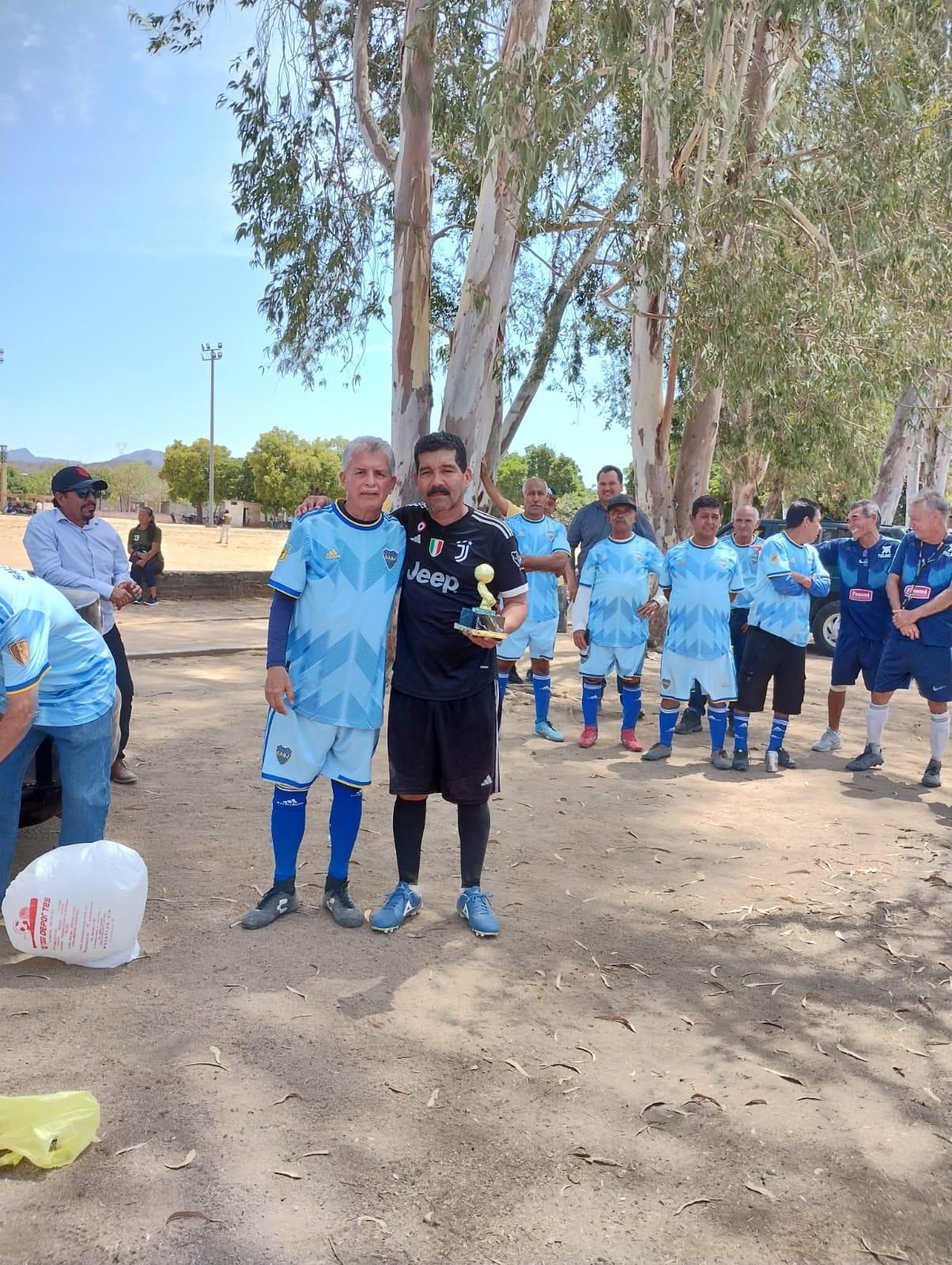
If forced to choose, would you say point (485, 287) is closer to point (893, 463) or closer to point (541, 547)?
point (541, 547)

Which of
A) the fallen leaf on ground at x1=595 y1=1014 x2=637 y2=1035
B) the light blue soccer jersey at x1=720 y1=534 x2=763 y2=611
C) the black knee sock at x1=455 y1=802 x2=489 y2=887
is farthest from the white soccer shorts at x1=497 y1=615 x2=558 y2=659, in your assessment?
the fallen leaf on ground at x1=595 y1=1014 x2=637 y2=1035

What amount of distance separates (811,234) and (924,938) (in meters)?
10.5

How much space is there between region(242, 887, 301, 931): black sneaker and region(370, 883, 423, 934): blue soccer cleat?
0.34 m

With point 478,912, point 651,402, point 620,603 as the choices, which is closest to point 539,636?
point 620,603

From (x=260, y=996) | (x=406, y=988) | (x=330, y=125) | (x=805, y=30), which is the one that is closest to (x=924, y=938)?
(x=406, y=988)

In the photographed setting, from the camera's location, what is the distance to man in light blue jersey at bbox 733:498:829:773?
754cm

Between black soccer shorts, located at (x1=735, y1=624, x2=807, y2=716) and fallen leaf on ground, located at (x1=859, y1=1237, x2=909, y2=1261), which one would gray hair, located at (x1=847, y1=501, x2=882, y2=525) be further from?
fallen leaf on ground, located at (x1=859, y1=1237, x2=909, y2=1261)

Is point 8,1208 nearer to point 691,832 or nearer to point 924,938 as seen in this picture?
point 924,938

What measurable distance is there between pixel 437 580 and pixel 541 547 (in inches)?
167

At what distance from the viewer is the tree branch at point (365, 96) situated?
11.8m

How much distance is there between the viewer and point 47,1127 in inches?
102

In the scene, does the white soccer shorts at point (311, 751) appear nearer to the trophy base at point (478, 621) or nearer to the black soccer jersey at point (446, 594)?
the black soccer jersey at point (446, 594)

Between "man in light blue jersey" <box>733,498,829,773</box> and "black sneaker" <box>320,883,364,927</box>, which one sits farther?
"man in light blue jersey" <box>733,498,829,773</box>

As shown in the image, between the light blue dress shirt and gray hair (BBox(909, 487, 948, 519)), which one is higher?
gray hair (BBox(909, 487, 948, 519))
